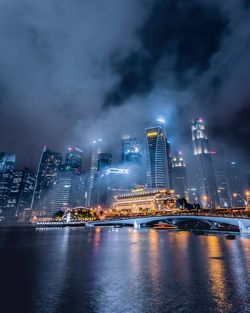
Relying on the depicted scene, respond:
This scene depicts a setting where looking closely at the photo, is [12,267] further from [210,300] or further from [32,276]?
[210,300]

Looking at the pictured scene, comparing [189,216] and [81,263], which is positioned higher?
[189,216]

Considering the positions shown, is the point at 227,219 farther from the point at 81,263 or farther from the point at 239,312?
the point at 239,312

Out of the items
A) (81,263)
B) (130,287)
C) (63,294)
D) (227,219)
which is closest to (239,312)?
(130,287)

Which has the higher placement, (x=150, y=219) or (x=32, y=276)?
(x=150, y=219)

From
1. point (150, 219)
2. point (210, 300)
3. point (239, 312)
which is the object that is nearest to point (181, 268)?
point (210, 300)

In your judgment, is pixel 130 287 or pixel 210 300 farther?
pixel 130 287

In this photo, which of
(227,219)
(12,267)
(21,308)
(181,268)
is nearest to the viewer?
(21,308)

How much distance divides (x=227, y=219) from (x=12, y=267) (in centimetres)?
7541

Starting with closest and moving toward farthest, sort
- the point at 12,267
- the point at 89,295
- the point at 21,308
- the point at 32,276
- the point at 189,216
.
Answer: the point at 21,308 → the point at 89,295 → the point at 32,276 → the point at 12,267 → the point at 189,216

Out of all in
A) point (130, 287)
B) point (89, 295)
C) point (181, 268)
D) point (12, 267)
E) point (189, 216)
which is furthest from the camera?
point (189, 216)

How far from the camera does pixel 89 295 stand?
18859mm

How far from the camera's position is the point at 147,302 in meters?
17.0

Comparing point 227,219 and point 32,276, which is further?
point 227,219

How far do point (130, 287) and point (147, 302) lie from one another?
4.17 m
